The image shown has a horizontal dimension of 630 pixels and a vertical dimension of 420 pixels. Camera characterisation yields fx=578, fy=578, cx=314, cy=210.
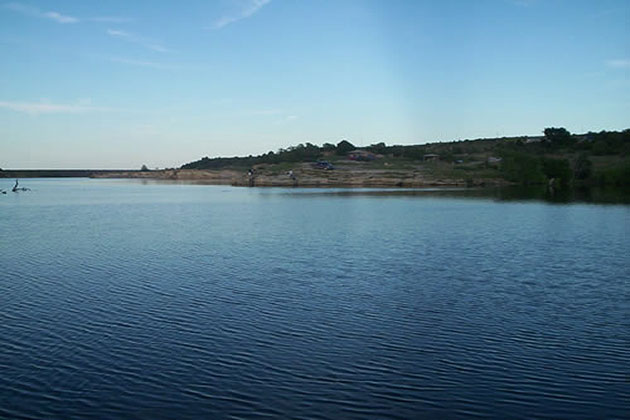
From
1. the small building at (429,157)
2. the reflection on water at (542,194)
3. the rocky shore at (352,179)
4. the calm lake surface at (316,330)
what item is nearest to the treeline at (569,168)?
the rocky shore at (352,179)

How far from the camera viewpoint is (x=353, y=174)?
401 ft

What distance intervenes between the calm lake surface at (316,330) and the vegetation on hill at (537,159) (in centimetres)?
8165

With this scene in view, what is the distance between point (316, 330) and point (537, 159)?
10525cm

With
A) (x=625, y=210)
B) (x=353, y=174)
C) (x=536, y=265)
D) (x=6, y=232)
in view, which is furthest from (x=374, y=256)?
(x=353, y=174)

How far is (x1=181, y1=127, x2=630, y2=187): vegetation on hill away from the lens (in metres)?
105

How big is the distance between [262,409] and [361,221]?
32.9m

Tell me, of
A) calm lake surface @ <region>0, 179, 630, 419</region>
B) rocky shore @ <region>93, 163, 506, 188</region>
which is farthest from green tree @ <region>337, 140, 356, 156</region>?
calm lake surface @ <region>0, 179, 630, 419</region>

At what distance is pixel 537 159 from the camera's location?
10969cm

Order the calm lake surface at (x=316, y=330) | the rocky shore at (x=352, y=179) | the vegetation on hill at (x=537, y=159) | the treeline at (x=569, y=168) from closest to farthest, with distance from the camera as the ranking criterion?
the calm lake surface at (x=316, y=330) → the treeline at (x=569, y=168) → the vegetation on hill at (x=537, y=159) → the rocky shore at (x=352, y=179)

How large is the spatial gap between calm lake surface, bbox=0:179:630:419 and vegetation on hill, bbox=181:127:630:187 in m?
81.6

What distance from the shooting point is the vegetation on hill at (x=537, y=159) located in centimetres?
10525

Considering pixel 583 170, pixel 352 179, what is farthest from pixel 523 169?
pixel 352 179

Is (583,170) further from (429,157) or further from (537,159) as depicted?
(429,157)

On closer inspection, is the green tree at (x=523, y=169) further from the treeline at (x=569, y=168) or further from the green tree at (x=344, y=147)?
the green tree at (x=344, y=147)
